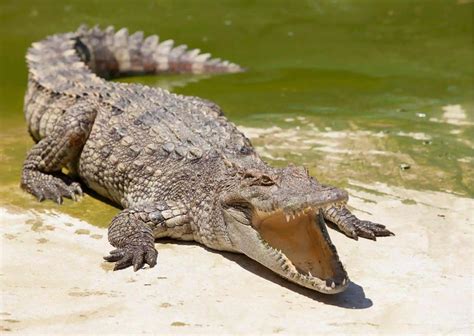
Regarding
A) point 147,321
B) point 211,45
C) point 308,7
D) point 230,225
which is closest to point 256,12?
point 308,7

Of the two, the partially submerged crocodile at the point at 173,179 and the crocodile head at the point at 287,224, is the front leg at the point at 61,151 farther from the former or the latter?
the crocodile head at the point at 287,224

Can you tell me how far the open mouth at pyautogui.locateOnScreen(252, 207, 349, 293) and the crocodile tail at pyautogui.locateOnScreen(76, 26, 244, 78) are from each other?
473 centimetres

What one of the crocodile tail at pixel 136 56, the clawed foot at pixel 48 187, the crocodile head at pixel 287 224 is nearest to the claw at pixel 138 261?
the crocodile head at pixel 287 224

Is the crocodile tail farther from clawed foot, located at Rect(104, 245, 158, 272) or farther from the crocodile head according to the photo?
the crocodile head

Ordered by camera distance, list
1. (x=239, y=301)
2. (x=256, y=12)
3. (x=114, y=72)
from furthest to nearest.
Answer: (x=256, y=12) → (x=114, y=72) → (x=239, y=301)

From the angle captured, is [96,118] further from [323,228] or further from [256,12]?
[256,12]

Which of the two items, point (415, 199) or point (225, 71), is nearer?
point (415, 199)

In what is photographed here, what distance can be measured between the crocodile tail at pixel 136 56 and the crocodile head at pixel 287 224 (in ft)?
14.9

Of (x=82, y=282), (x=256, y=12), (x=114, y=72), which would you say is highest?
(x=256, y=12)

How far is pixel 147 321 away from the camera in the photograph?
13.3 ft

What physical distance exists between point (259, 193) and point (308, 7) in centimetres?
855

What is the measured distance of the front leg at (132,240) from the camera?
4.76 meters

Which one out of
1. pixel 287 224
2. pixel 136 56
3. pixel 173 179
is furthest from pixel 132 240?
pixel 136 56

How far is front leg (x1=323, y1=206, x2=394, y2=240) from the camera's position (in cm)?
530
